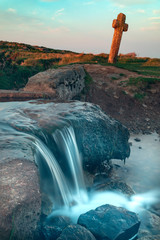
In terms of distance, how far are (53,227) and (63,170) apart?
5.16ft

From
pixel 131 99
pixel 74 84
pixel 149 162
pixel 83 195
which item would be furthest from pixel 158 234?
pixel 131 99

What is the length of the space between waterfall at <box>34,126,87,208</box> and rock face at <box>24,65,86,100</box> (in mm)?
3501

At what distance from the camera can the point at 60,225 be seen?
3.65 metres

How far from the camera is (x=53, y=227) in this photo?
3.38 meters

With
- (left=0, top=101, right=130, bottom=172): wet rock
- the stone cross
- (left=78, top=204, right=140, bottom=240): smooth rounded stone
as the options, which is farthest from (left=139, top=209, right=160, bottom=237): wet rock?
the stone cross

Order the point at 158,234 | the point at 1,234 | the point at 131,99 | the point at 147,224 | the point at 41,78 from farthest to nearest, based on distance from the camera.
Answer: the point at 131,99
the point at 41,78
the point at 147,224
the point at 158,234
the point at 1,234

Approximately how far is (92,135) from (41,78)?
165 inches

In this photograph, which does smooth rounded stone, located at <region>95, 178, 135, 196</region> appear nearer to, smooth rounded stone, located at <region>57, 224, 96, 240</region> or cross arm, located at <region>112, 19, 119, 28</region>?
smooth rounded stone, located at <region>57, 224, 96, 240</region>

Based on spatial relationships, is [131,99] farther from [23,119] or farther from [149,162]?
[23,119]

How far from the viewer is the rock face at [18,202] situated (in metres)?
2.57

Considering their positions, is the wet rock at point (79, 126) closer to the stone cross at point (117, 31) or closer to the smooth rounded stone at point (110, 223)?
the smooth rounded stone at point (110, 223)

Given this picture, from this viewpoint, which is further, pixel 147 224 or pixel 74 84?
pixel 74 84

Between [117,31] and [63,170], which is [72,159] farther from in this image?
[117,31]

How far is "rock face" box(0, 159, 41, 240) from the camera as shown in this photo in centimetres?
257
